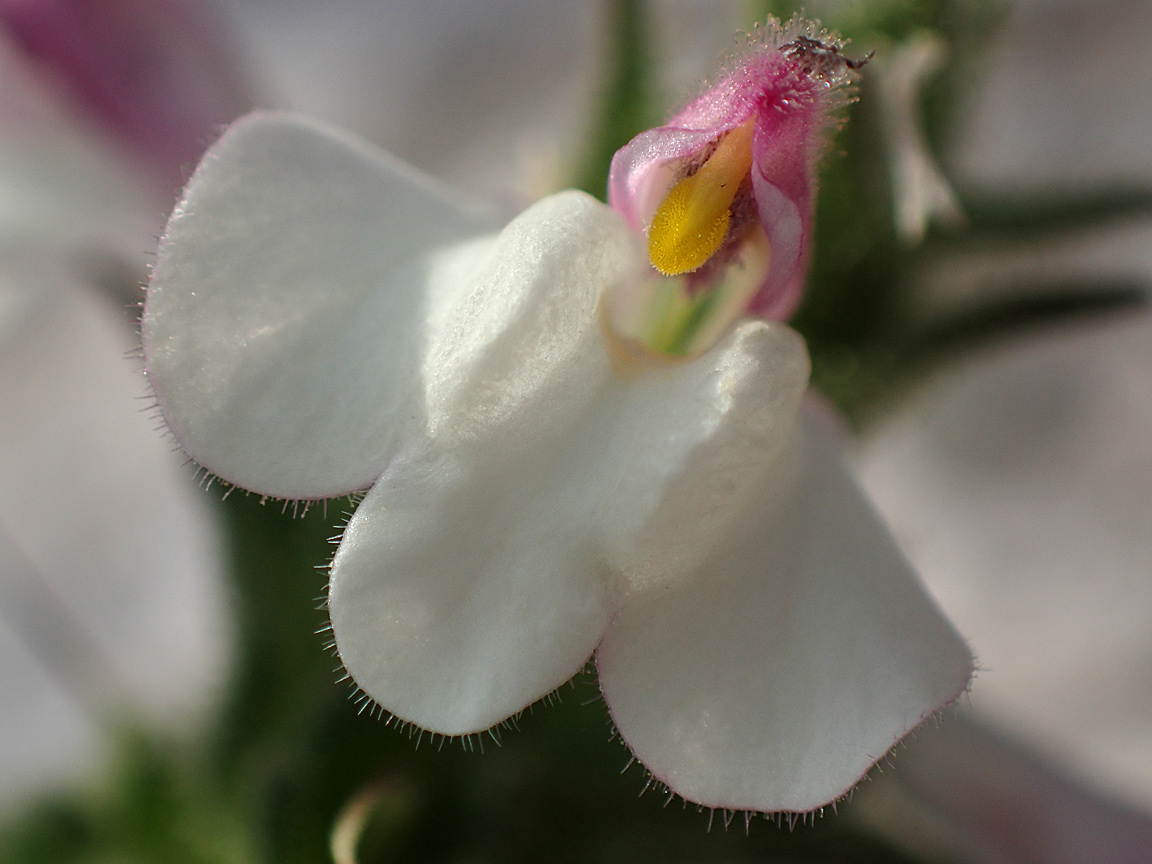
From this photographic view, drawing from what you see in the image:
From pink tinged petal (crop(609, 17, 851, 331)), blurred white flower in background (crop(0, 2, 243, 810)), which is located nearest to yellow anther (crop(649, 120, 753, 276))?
pink tinged petal (crop(609, 17, 851, 331))

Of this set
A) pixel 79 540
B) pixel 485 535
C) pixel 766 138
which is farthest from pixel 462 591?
pixel 79 540

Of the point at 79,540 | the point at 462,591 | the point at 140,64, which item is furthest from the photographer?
the point at 79,540

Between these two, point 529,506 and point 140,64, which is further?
point 140,64

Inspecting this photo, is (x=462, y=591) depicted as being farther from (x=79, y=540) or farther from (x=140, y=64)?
(x=79, y=540)

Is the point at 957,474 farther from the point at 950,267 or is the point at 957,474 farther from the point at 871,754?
the point at 871,754

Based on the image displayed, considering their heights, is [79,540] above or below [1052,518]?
above

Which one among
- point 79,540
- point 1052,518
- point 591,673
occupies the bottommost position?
point 1052,518

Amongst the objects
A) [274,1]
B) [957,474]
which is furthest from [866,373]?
[274,1]

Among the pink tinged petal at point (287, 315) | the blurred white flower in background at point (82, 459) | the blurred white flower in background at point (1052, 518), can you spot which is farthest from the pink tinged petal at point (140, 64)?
the blurred white flower in background at point (1052, 518)
